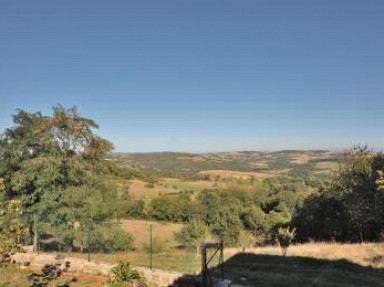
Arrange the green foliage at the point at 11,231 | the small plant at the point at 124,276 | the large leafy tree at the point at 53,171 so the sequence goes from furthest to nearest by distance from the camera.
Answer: the large leafy tree at the point at 53,171
the small plant at the point at 124,276
the green foliage at the point at 11,231

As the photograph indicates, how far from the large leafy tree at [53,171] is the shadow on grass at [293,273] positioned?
11.1 m

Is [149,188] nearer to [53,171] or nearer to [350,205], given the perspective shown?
[350,205]

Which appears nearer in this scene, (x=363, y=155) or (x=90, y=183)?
(x=90, y=183)

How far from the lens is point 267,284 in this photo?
1444 cm

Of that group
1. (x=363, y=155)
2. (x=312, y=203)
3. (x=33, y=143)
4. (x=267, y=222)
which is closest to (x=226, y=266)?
(x=33, y=143)

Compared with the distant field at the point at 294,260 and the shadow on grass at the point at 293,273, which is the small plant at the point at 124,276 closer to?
the shadow on grass at the point at 293,273

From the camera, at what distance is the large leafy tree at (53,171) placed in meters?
24.1

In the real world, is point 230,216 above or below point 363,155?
below

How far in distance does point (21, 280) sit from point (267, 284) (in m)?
9.89

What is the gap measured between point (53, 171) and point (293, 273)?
1592 centimetres

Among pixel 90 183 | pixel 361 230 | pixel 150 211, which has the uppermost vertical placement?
pixel 90 183

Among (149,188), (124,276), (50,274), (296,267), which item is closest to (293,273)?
(296,267)

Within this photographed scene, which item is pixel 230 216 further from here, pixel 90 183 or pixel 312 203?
pixel 90 183

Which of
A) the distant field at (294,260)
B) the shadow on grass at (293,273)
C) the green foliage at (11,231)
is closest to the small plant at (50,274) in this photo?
the distant field at (294,260)
